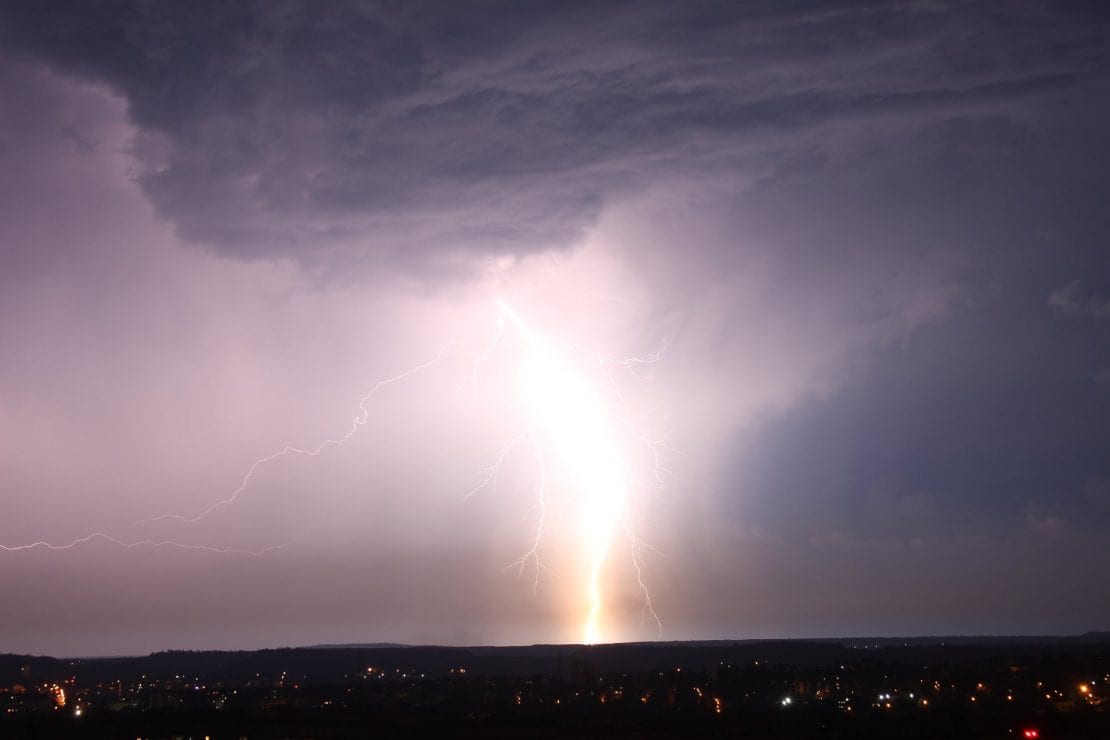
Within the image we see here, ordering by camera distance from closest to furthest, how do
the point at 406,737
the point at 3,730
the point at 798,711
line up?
the point at 406,737 → the point at 3,730 → the point at 798,711

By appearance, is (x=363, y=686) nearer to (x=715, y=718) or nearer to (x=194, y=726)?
(x=194, y=726)

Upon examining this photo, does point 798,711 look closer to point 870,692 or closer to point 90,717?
point 870,692

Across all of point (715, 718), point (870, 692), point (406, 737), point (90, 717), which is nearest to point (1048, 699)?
point (870, 692)

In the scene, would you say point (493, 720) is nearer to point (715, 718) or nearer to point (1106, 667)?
point (715, 718)

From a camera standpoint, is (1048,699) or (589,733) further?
(1048,699)

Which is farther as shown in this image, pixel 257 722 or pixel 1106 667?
pixel 1106 667

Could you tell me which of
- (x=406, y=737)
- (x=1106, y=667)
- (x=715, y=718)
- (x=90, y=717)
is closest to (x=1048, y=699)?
(x=715, y=718)

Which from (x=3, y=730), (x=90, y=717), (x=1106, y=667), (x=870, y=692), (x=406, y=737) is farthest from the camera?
(x=1106, y=667)

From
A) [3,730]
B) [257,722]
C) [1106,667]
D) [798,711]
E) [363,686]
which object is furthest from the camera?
[363,686]

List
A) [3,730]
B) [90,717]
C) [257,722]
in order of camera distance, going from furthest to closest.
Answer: [90,717] < [257,722] < [3,730]
